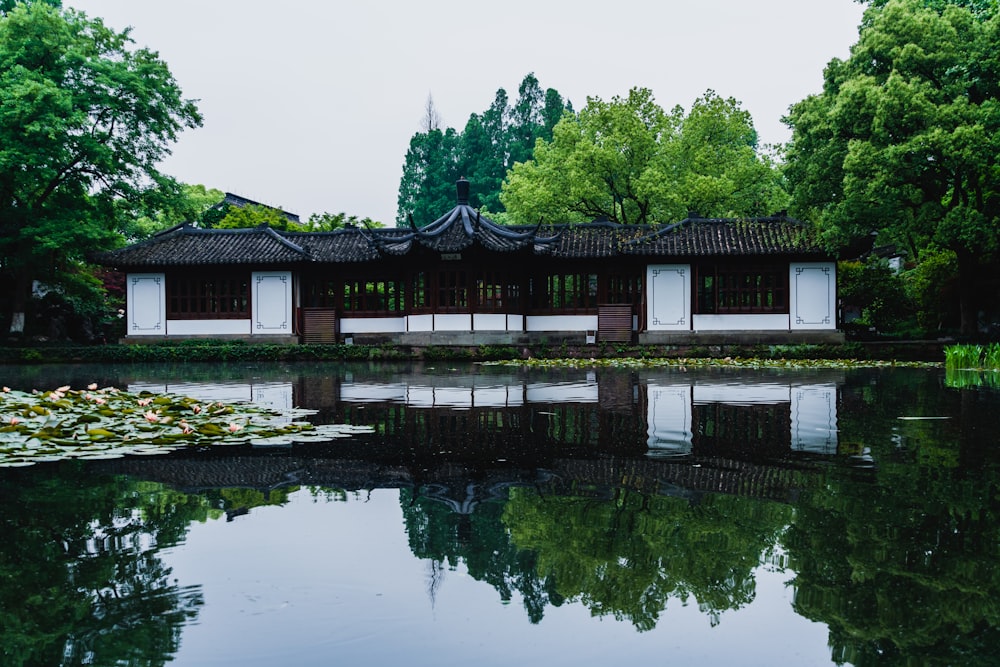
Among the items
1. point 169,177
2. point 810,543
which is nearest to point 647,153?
point 169,177

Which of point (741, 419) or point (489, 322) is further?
point (489, 322)

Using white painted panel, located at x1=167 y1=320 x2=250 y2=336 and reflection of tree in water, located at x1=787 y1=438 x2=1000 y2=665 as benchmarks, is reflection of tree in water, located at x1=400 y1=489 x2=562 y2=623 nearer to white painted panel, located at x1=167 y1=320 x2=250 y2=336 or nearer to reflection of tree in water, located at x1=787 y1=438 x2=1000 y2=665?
reflection of tree in water, located at x1=787 y1=438 x2=1000 y2=665

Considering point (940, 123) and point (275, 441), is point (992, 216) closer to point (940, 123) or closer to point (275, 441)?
point (940, 123)

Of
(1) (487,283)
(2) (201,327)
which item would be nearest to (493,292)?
(1) (487,283)

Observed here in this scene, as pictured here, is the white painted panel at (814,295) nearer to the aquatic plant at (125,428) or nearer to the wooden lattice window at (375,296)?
the wooden lattice window at (375,296)

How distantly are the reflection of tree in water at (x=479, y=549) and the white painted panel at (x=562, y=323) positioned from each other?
2186 centimetres

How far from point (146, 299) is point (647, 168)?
17.9m

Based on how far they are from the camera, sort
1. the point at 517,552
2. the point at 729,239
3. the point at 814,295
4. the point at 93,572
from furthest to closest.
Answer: the point at 729,239 → the point at 814,295 → the point at 517,552 → the point at 93,572

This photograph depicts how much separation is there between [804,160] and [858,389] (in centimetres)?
1292

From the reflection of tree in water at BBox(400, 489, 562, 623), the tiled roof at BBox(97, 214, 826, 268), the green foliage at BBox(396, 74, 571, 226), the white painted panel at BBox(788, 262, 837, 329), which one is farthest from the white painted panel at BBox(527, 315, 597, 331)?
the green foliage at BBox(396, 74, 571, 226)

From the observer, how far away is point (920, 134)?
1875cm

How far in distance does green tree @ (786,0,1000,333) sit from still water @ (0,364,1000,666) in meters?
14.3

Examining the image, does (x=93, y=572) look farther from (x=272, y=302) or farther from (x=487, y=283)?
(x=272, y=302)

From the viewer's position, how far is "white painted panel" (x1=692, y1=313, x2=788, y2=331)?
24562mm
